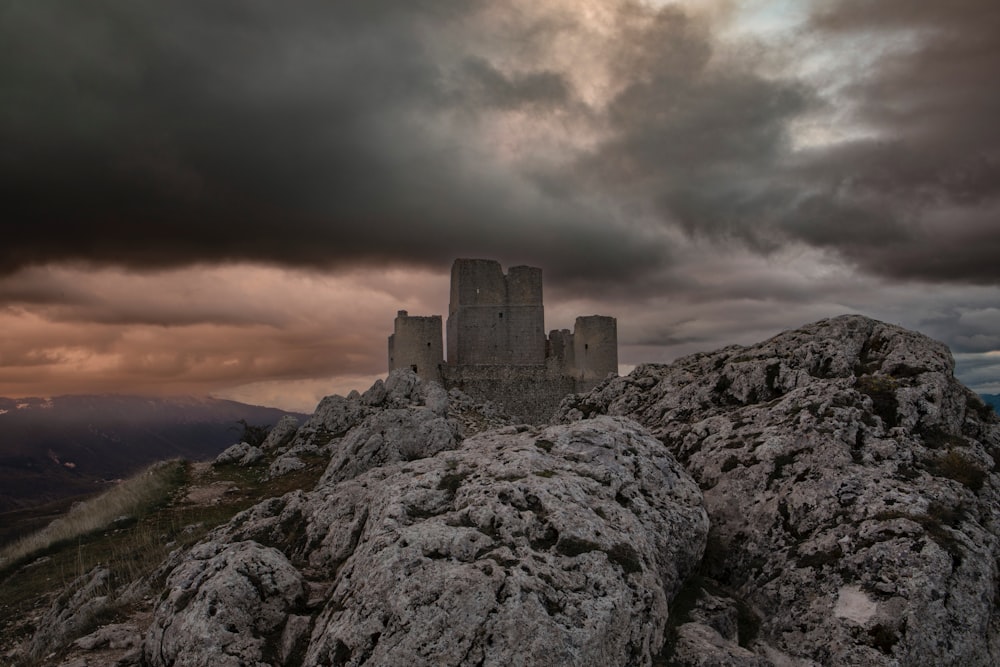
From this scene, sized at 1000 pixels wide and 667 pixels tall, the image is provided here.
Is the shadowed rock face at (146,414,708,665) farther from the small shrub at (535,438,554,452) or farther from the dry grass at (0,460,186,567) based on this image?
the dry grass at (0,460,186,567)

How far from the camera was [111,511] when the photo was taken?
24.4m

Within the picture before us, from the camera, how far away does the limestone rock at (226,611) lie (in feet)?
22.7

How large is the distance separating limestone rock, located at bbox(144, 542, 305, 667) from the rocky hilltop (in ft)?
0.09

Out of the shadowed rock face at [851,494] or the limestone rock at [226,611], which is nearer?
the limestone rock at [226,611]

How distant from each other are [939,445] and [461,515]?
869 cm

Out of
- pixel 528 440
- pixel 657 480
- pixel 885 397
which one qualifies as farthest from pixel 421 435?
pixel 885 397

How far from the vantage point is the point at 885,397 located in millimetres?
11508

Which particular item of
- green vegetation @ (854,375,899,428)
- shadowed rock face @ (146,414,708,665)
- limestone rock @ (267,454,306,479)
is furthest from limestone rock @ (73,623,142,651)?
limestone rock @ (267,454,306,479)

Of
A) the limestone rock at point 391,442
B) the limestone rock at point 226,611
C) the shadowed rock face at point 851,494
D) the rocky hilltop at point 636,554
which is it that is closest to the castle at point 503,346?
the limestone rock at point 391,442

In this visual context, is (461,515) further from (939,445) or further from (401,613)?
(939,445)

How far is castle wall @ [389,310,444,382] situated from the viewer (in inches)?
1837

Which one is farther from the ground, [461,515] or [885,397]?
[885,397]

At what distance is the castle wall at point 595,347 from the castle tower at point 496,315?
337cm

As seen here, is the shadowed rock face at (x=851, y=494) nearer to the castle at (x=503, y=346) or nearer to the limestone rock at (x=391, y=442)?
the limestone rock at (x=391, y=442)
